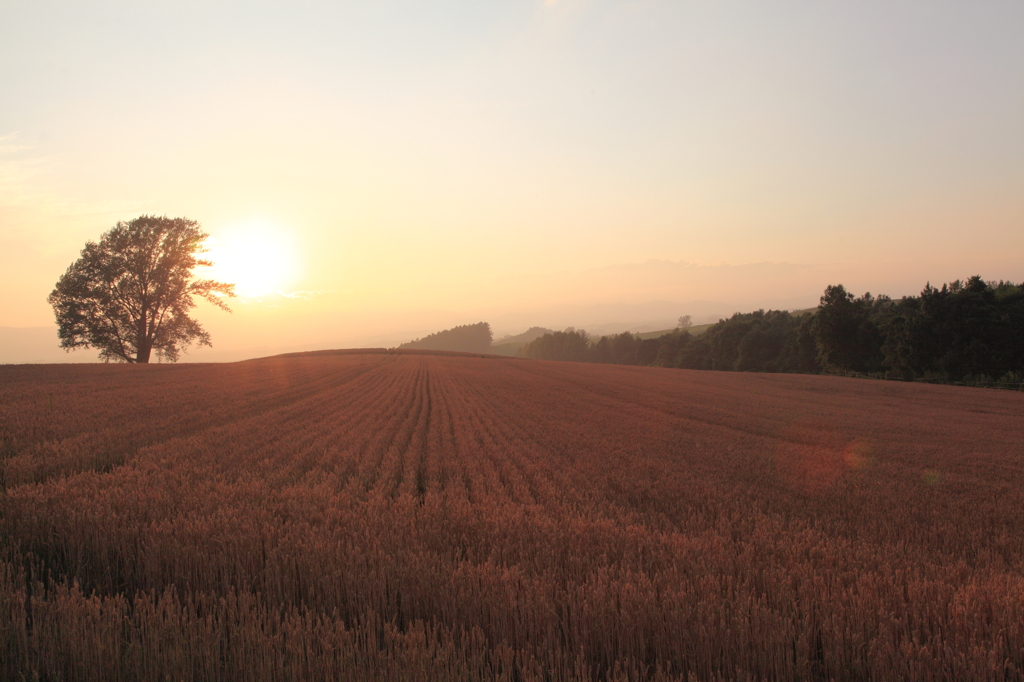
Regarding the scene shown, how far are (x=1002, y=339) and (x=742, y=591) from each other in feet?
189

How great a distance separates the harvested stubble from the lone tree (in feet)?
106

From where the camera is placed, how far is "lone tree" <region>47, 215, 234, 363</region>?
36.9m

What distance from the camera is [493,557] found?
4.69m

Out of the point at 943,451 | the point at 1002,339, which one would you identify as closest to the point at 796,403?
the point at 943,451

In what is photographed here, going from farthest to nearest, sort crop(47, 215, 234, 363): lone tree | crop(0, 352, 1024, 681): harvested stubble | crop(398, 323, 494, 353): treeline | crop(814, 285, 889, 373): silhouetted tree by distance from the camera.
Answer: crop(398, 323, 494, 353): treeline < crop(814, 285, 889, 373): silhouetted tree < crop(47, 215, 234, 363): lone tree < crop(0, 352, 1024, 681): harvested stubble

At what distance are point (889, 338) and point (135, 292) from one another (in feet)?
245

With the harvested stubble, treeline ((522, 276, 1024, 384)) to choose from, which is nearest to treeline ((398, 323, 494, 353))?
treeline ((522, 276, 1024, 384))

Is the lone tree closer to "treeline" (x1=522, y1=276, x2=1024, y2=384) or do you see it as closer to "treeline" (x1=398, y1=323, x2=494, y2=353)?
"treeline" (x1=522, y1=276, x2=1024, y2=384)

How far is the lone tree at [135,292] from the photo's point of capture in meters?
36.9

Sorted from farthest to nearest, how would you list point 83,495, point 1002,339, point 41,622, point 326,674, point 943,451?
point 1002,339, point 943,451, point 83,495, point 41,622, point 326,674

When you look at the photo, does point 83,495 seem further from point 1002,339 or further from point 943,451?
point 1002,339

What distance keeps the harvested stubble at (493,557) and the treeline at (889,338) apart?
41.9 m

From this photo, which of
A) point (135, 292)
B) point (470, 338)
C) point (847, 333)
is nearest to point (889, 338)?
point (847, 333)

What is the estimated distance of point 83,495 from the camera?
19.7 feet
